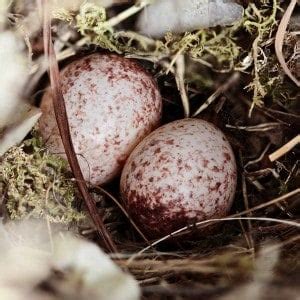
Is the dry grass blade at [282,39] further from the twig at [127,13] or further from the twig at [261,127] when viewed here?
the twig at [127,13]

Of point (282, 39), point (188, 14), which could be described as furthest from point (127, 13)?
point (282, 39)

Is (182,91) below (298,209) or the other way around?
the other way around

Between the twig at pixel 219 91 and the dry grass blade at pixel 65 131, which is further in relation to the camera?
the twig at pixel 219 91

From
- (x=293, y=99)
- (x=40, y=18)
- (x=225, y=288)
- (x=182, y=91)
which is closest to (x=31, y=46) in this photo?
(x=40, y=18)

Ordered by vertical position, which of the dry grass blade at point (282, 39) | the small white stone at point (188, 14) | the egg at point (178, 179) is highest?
the small white stone at point (188, 14)

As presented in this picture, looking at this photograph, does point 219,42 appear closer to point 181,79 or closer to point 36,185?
point 181,79

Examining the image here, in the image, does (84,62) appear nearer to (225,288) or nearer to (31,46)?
(31,46)

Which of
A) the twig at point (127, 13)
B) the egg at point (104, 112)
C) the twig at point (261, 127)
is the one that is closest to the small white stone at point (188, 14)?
the twig at point (127, 13)
